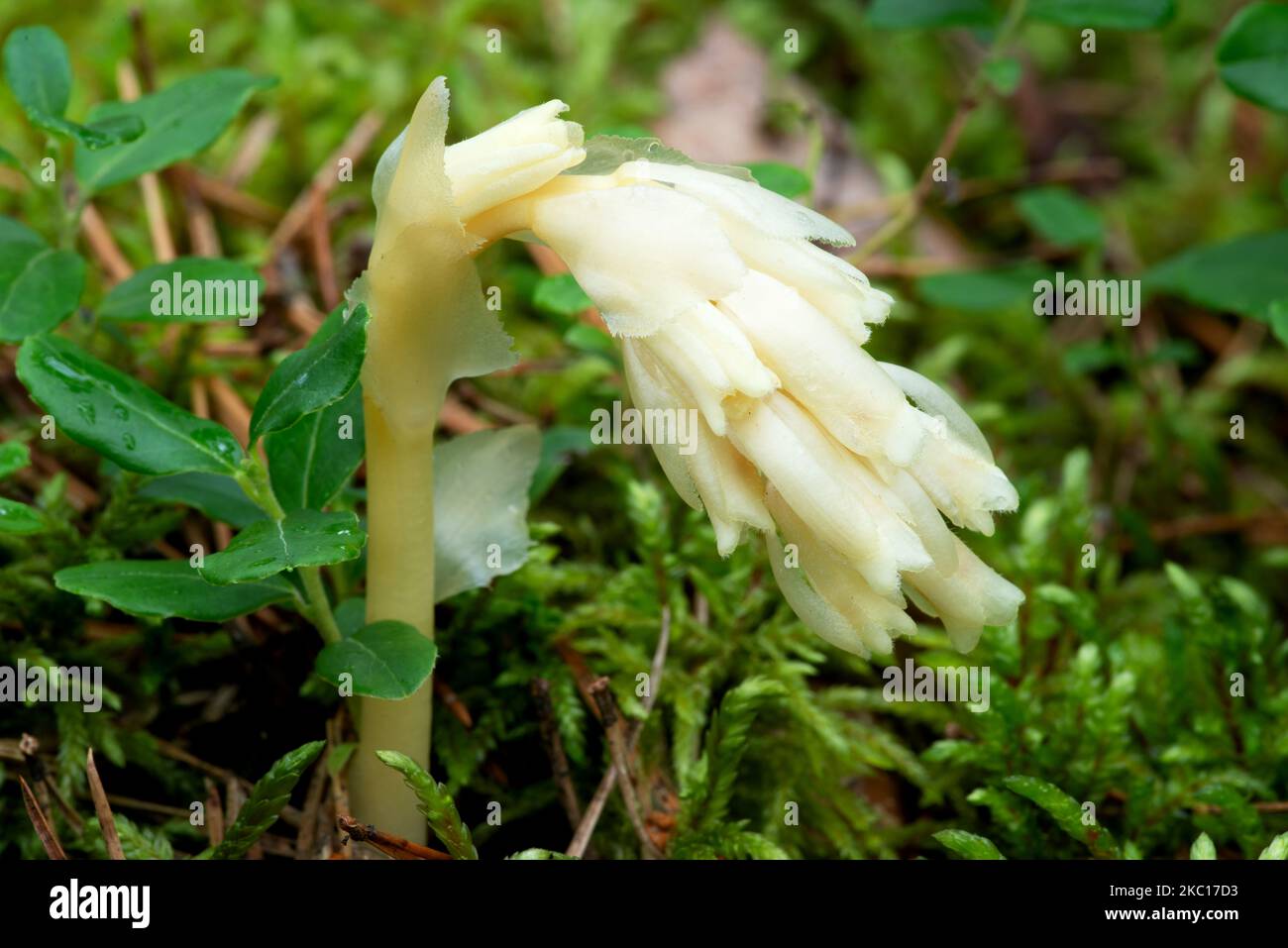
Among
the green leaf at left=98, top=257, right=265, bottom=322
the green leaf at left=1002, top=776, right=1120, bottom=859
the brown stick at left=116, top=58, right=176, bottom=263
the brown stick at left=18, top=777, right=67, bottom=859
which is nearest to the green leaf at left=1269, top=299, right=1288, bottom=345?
the green leaf at left=1002, top=776, right=1120, bottom=859

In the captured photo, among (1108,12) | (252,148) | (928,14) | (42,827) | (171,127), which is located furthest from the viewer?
(252,148)

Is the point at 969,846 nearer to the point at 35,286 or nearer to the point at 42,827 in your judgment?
the point at 42,827

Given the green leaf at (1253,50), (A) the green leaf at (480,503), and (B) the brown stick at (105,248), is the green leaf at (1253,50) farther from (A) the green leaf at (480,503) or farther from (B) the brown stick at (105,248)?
(B) the brown stick at (105,248)

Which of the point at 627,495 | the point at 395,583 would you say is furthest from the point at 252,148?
the point at 395,583

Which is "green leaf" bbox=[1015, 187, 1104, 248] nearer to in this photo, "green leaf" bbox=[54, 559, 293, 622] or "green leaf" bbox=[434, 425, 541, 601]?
"green leaf" bbox=[434, 425, 541, 601]

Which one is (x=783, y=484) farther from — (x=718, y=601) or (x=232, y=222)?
(x=232, y=222)
